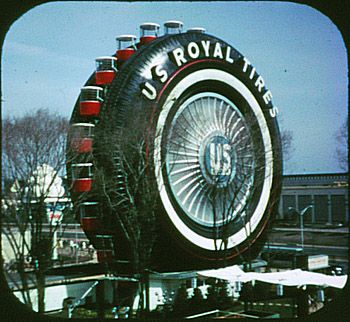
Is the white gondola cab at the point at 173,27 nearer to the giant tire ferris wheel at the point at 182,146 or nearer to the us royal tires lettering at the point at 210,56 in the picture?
the giant tire ferris wheel at the point at 182,146

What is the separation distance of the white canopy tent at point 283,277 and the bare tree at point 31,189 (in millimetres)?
1328

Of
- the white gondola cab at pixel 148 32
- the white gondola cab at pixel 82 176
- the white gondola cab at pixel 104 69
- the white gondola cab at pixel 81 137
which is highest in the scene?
the white gondola cab at pixel 148 32

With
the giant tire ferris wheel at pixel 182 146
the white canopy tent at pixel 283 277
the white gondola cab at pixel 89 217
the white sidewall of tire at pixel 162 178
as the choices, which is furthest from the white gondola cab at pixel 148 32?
the white canopy tent at pixel 283 277

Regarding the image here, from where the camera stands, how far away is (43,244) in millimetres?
4746

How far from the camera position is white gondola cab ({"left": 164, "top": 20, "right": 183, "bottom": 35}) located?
Answer: 496 centimetres

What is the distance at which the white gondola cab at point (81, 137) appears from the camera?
4844mm

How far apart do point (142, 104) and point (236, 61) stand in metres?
0.96

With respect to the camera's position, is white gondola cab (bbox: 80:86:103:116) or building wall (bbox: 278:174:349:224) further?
building wall (bbox: 278:174:349:224)

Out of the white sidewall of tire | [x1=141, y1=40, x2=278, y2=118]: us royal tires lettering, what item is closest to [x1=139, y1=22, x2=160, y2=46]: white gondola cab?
[x1=141, y1=40, x2=278, y2=118]: us royal tires lettering

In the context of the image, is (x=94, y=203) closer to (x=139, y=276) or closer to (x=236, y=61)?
(x=139, y=276)

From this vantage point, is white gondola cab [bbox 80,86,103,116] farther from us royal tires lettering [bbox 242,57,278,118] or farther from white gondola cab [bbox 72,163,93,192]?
us royal tires lettering [bbox 242,57,278,118]

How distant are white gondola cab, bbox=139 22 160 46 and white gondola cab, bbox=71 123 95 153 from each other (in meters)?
0.82

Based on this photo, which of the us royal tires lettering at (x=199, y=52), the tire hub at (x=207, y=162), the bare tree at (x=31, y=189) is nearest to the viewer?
the bare tree at (x=31, y=189)

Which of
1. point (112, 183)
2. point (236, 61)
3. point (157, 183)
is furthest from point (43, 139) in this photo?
point (236, 61)
